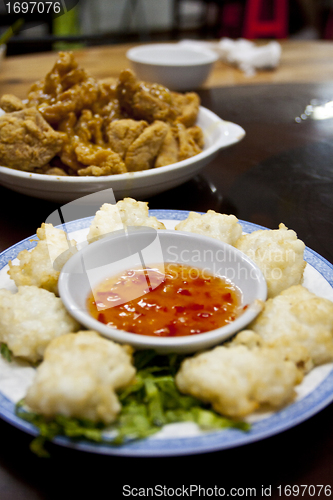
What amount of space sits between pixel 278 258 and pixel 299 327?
434 millimetres

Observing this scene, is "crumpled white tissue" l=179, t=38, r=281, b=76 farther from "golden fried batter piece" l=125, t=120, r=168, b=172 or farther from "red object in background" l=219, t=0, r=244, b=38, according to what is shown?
"red object in background" l=219, t=0, r=244, b=38

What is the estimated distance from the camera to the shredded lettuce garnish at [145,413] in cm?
130

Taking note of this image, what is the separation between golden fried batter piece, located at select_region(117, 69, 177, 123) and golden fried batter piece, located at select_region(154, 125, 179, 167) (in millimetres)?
162

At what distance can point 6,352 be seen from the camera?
5.36 ft

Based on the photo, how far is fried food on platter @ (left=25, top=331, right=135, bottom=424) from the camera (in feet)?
4.30

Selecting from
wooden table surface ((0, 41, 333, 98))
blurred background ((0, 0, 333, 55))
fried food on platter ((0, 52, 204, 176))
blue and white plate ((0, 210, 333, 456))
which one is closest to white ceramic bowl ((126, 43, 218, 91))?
wooden table surface ((0, 41, 333, 98))

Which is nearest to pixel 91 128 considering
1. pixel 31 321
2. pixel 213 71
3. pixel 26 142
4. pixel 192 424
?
pixel 26 142

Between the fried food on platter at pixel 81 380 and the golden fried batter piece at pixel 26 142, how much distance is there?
1.67 m

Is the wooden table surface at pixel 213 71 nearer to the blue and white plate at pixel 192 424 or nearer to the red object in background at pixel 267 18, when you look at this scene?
the red object in background at pixel 267 18

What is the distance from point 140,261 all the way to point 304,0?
11.1 meters

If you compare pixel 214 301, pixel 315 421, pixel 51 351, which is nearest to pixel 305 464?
pixel 315 421

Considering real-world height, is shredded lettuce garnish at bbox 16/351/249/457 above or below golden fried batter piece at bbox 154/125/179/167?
below

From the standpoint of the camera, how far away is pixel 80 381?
1.32 m

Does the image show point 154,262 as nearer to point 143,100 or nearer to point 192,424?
point 192,424
